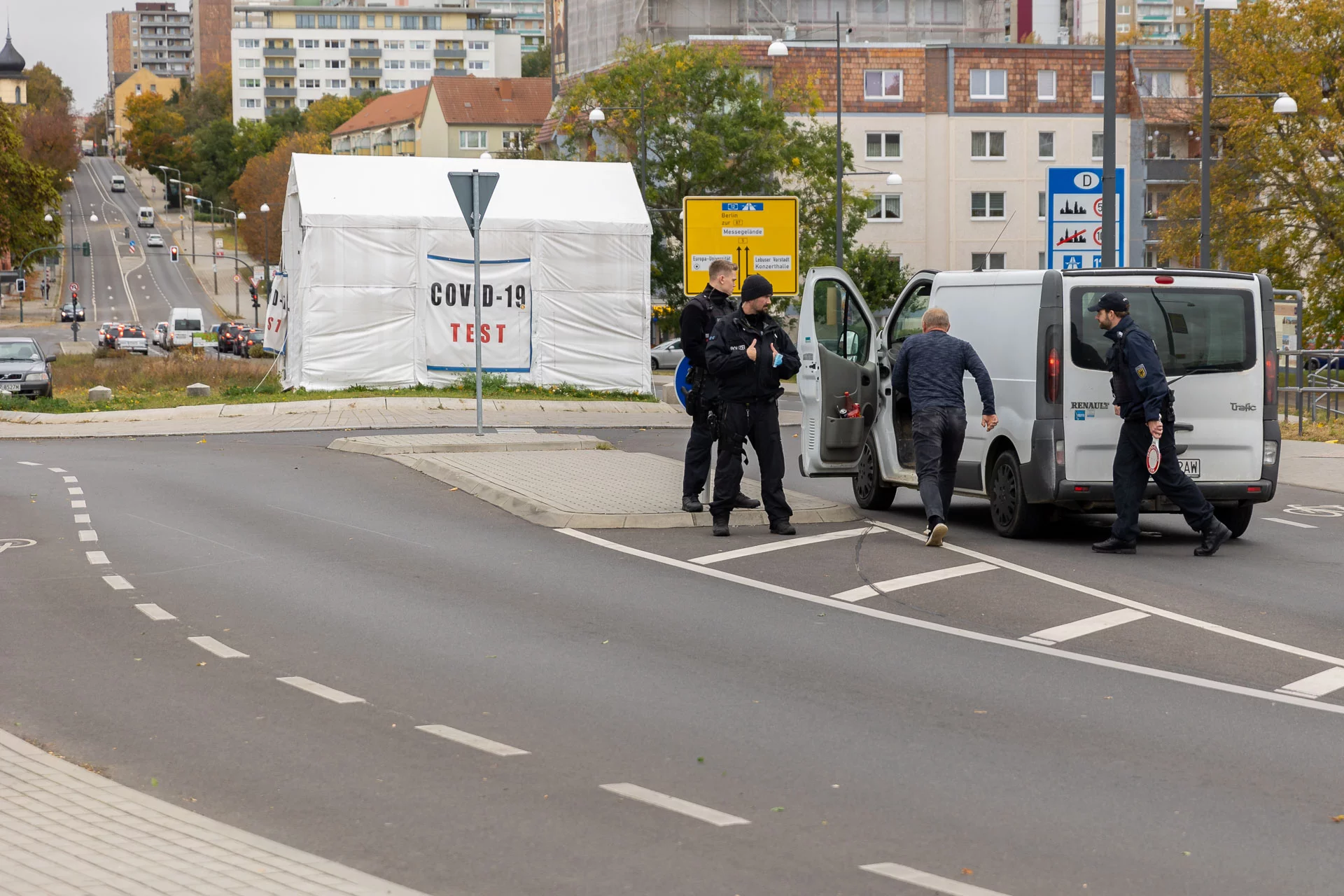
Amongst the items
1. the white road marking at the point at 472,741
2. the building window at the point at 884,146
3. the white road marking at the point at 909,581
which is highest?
the building window at the point at 884,146

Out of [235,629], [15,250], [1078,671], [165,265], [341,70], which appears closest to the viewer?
[1078,671]

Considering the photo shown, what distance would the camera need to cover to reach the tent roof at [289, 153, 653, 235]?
30609 millimetres

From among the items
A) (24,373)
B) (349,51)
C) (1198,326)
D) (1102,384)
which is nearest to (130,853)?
(1102,384)

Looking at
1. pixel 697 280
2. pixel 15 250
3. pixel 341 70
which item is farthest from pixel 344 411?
pixel 341 70

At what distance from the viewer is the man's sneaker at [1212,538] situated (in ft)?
39.2

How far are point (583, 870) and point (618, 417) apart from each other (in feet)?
76.6

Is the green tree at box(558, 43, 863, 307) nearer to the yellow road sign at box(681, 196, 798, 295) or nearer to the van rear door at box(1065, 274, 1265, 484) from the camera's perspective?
the yellow road sign at box(681, 196, 798, 295)

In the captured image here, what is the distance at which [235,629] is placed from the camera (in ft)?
29.5

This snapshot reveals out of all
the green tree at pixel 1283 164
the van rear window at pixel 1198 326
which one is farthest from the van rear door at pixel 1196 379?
the green tree at pixel 1283 164

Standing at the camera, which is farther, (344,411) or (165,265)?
(165,265)

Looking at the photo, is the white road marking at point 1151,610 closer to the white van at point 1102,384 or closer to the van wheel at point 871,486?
the white van at point 1102,384

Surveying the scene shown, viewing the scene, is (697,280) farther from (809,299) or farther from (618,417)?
(618,417)

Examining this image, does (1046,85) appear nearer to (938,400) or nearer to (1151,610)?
(938,400)

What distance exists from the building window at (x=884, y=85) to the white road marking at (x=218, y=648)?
71.5m
